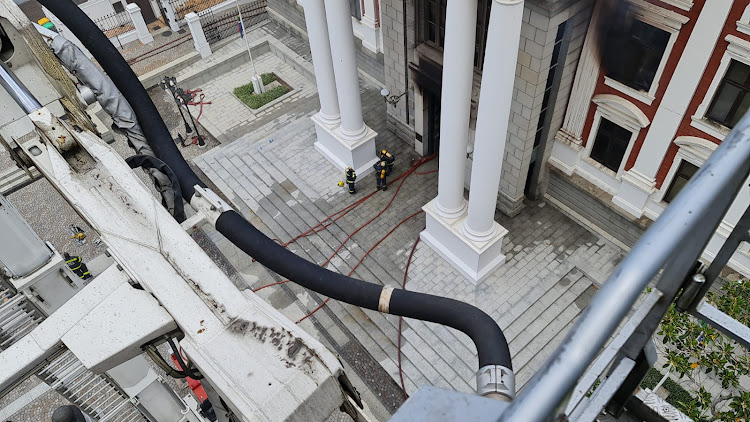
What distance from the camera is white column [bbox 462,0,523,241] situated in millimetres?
10328

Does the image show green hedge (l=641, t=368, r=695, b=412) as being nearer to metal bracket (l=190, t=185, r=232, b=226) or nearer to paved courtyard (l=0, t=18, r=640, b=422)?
paved courtyard (l=0, t=18, r=640, b=422)

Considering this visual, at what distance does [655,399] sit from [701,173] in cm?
264

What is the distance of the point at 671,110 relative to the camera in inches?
493

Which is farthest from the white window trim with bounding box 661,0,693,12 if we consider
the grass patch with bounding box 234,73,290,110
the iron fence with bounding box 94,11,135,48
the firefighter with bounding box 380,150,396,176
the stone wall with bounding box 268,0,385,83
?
the iron fence with bounding box 94,11,135,48

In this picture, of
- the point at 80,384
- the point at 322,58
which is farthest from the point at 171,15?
the point at 80,384

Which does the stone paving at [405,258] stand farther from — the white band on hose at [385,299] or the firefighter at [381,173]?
the white band on hose at [385,299]

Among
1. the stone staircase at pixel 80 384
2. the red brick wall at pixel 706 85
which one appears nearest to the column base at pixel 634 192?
the red brick wall at pixel 706 85

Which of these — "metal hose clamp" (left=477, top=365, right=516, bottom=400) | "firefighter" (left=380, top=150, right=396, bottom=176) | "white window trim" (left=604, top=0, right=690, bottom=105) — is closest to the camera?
"metal hose clamp" (left=477, top=365, right=516, bottom=400)

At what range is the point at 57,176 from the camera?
6602 millimetres

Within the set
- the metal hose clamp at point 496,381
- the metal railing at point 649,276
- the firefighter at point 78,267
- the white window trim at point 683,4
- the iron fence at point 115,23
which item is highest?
the metal railing at point 649,276

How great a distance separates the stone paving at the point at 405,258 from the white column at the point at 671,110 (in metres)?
2.22

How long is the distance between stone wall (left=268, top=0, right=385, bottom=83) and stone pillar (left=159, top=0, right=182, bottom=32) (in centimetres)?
480

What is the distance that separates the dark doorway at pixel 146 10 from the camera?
29344 millimetres

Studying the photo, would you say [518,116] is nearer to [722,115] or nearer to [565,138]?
[565,138]
